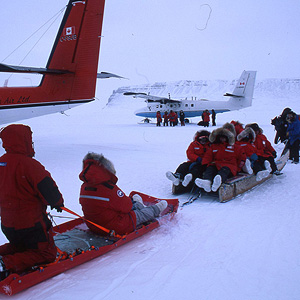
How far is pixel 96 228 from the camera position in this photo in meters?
3.68

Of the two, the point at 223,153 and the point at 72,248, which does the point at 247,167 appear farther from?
the point at 72,248

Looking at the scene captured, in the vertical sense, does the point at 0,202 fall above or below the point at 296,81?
below

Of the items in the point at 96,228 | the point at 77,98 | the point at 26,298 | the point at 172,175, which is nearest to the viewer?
the point at 26,298

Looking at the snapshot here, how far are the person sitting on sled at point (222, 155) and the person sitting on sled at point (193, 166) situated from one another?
7.4 inches

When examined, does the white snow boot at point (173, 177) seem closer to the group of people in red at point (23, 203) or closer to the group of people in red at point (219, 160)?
the group of people in red at point (219, 160)

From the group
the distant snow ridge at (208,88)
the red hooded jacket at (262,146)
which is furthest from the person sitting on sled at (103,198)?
the distant snow ridge at (208,88)

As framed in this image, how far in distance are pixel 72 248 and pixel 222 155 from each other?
335 cm

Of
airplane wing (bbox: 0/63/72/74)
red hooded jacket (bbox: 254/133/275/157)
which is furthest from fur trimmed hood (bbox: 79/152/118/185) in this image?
airplane wing (bbox: 0/63/72/74)

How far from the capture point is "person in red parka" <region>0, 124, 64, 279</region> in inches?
105

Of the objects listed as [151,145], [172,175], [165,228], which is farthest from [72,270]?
[151,145]

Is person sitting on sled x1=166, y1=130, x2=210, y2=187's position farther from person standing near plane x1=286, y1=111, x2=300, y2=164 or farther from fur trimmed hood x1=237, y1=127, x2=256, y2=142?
person standing near plane x1=286, y1=111, x2=300, y2=164

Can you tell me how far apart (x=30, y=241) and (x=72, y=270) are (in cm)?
63

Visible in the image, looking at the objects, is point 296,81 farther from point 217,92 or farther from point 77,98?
point 77,98

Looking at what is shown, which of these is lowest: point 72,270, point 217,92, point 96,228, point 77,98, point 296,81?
point 72,270
